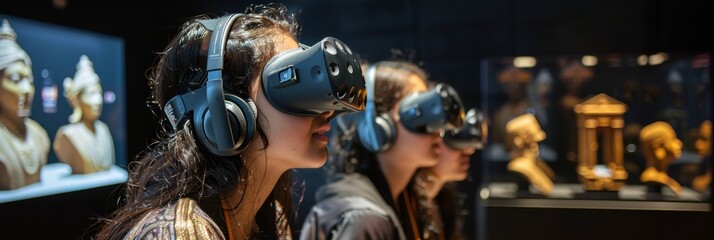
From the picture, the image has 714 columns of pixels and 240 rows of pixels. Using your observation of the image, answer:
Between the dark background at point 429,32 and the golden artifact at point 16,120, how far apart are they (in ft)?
0.36

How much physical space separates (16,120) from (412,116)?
158 centimetres

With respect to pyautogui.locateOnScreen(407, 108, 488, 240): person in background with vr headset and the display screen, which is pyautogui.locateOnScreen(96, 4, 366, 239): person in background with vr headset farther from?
the display screen

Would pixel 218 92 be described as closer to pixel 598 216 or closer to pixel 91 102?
pixel 91 102

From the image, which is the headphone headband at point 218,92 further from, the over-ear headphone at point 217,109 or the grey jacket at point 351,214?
the grey jacket at point 351,214

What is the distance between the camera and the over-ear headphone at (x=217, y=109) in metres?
0.87

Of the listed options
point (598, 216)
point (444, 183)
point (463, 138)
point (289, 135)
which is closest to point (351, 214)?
point (289, 135)

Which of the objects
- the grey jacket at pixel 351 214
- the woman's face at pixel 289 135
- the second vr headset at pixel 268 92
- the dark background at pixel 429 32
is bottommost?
the grey jacket at pixel 351 214

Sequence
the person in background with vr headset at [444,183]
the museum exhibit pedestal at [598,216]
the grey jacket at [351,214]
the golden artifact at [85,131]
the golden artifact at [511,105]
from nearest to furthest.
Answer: the grey jacket at [351,214] < the person in background with vr headset at [444,183] < the golden artifact at [85,131] < the museum exhibit pedestal at [598,216] < the golden artifact at [511,105]

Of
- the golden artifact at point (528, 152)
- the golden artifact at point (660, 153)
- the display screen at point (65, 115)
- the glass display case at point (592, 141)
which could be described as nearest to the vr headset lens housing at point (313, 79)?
the display screen at point (65, 115)

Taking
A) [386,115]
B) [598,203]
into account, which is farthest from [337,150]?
[598,203]

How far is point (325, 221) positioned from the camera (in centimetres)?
155

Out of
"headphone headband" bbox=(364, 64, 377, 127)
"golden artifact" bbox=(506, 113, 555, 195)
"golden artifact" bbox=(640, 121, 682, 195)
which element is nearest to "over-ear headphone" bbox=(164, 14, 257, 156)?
"headphone headband" bbox=(364, 64, 377, 127)

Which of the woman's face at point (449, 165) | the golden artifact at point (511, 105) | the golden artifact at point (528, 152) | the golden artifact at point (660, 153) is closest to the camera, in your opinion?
the woman's face at point (449, 165)

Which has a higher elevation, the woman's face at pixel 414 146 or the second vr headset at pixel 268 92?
the second vr headset at pixel 268 92
